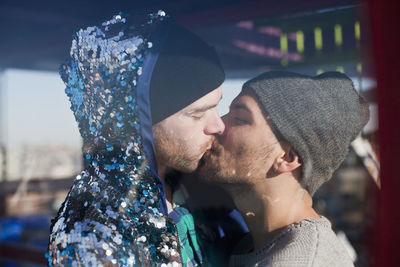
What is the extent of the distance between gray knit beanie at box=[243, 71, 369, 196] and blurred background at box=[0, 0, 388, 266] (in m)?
0.03

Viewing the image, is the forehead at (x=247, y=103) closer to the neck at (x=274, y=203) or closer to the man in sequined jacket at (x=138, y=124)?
the man in sequined jacket at (x=138, y=124)

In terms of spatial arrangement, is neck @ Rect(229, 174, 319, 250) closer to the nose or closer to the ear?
the ear

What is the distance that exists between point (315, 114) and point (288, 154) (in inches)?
4.2

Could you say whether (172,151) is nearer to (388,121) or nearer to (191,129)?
(191,129)

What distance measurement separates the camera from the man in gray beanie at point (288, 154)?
815 millimetres

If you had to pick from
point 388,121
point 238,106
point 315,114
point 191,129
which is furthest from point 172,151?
point 388,121

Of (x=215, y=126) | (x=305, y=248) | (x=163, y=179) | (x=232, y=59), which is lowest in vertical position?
(x=305, y=248)

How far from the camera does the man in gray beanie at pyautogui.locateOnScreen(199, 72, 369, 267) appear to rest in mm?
815

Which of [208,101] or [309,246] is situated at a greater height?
[208,101]

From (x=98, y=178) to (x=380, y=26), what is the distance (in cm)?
63

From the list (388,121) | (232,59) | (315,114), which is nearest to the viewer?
(388,121)

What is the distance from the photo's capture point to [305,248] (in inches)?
32.2

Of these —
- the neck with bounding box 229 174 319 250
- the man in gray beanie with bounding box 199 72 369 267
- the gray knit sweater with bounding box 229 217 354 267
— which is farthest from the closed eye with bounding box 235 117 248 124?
the gray knit sweater with bounding box 229 217 354 267

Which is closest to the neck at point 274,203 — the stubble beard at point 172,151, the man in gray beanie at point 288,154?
the man in gray beanie at point 288,154
